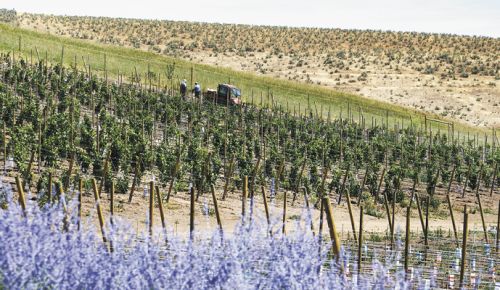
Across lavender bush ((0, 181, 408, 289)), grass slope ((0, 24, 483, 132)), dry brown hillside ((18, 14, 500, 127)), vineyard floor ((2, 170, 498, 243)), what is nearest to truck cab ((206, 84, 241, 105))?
grass slope ((0, 24, 483, 132))

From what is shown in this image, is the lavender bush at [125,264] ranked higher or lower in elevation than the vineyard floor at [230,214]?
higher

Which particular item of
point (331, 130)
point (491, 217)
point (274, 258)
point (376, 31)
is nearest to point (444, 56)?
point (376, 31)

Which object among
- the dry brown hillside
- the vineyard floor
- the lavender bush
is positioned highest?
the dry brown hillside

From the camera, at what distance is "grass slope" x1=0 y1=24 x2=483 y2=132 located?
60781mm

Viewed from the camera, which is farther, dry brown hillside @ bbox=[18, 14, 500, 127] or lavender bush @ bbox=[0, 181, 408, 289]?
dry brown hillside @ bbox=[18, 14, 500, 127]

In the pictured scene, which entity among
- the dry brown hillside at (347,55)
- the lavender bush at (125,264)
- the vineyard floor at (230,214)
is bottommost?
the vineyard floor at (230,214)

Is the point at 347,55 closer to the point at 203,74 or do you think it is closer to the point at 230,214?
the point at 203,74

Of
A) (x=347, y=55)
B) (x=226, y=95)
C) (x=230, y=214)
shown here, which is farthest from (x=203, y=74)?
(x=347, y=55)

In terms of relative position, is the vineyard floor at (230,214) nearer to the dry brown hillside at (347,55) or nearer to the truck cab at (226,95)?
the truck cab at (226,95)

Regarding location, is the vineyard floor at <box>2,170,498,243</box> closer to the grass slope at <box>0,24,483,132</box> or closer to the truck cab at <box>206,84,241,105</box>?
the truck cab at <box>206,84,241,105</box>

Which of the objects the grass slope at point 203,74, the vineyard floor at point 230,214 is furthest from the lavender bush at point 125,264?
the grass slope at point 203,74

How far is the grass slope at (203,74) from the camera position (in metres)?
60.8

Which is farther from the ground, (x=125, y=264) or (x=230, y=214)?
(x=125, y=264)

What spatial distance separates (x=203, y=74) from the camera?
2689 inches
